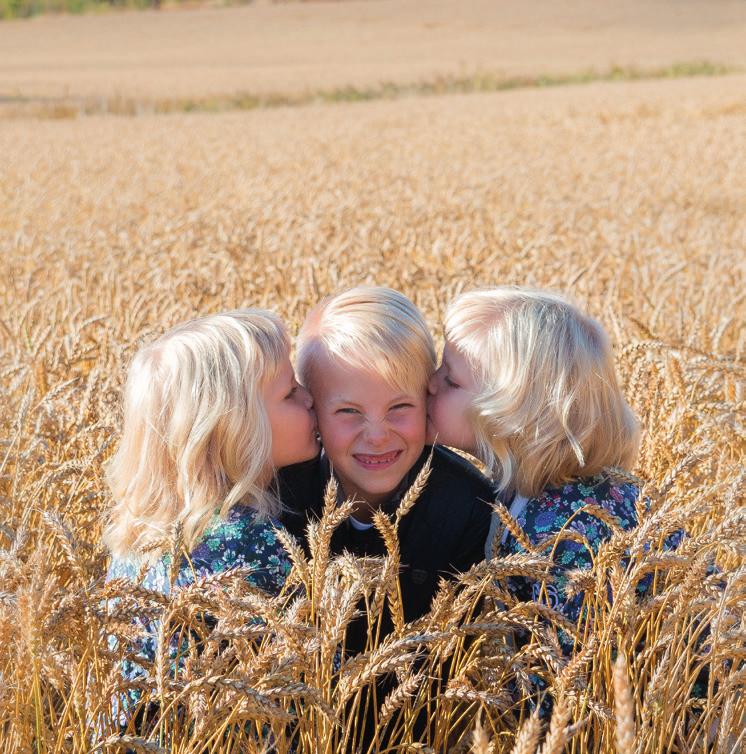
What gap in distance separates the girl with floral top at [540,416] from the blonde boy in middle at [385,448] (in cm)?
8

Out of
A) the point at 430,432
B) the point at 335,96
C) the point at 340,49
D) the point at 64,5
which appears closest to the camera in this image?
→ the point at 430,432

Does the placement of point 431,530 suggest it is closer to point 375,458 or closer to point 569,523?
point 375,458

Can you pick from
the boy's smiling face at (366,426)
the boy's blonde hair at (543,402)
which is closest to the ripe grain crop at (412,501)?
the boy's blonde hair at (543,402)

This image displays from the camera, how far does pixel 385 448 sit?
2.15 meters

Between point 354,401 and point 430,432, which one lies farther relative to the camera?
point 430,432

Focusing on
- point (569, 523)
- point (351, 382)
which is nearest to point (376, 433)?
point (351, 382)

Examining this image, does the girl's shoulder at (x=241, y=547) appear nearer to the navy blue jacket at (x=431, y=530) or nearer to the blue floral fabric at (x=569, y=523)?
the navy blue jacket at (x=431, y=530)

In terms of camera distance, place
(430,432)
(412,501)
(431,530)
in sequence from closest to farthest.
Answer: (412,501) < (431,530) < (430,432)

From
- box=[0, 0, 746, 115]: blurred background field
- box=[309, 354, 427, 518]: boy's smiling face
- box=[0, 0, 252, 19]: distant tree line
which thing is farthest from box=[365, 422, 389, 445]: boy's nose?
box=[0, 0, 252, 19]: distant tree line

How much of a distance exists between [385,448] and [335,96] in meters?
35.0

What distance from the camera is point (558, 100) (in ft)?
81.8

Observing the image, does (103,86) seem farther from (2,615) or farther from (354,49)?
(2,615)

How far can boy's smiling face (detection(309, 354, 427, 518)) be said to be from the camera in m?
2.14

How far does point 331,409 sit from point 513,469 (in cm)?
42
